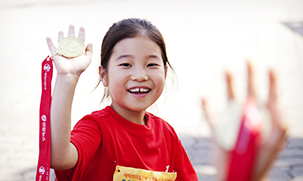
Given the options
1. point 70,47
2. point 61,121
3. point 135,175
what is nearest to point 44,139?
point 61,121

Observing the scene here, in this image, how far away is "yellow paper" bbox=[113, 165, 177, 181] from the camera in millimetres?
1481

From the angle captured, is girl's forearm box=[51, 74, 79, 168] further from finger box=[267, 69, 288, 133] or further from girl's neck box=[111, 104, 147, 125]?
finger box=[267, 69, 288, 133]

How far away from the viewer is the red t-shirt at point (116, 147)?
1382 mm

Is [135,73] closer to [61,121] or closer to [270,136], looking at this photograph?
[61,121]

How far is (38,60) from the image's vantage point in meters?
6.41

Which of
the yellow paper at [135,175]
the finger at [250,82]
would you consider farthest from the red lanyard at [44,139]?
the finger at [250,82]

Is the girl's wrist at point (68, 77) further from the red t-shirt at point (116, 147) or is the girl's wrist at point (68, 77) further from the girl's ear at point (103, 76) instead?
the girl's ear at point (103, 76)

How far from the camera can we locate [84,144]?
4.41 ft

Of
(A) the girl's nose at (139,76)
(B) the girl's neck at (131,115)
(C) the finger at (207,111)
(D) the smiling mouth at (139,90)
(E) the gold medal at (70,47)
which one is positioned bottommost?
(B) the girl's neck at (131,115)

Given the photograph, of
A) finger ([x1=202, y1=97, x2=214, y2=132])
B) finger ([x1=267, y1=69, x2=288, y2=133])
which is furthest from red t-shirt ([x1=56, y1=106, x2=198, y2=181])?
finger ([x1=267, y1=69, x2=288, y2=133])

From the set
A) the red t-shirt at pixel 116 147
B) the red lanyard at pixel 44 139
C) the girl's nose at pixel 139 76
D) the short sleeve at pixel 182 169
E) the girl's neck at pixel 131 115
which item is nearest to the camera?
the red lanyard at pixel 44 139

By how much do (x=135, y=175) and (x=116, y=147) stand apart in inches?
5.6

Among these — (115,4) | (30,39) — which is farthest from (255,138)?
(115,4)

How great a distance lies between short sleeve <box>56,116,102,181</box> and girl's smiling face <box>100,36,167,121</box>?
0.59 ft
